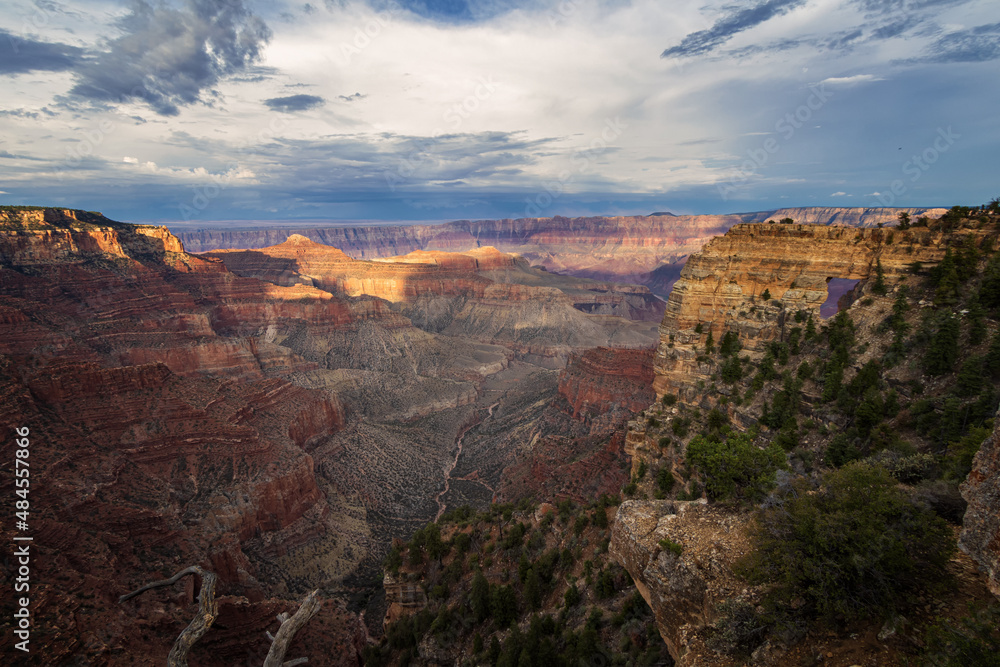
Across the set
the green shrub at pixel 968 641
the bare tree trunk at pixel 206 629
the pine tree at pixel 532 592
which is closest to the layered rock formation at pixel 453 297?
the pine tree at pixel 532 592

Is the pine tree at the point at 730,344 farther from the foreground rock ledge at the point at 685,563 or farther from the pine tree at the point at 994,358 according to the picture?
the foreground rock ledge at the point at 685,563

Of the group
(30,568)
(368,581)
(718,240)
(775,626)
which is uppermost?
(718,240)

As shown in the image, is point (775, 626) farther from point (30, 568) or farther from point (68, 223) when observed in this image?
point (68, 223)

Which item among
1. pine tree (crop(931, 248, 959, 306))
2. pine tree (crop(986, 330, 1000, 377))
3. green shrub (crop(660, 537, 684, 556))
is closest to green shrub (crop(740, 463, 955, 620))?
green shrub (crop(660, 537, 684, 556))

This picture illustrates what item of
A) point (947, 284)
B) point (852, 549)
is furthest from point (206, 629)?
point (947, 284)

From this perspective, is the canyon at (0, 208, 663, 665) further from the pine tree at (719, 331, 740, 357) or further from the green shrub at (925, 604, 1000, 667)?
the green shrub at (925, 604, 1000, 667)

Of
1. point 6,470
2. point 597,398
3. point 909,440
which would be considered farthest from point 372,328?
point 909,440
